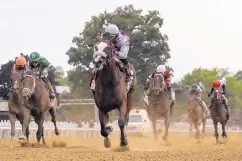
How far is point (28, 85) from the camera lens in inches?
707

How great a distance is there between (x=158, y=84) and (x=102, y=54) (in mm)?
9461

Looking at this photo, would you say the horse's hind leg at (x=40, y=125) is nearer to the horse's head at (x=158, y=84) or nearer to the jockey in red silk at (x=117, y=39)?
the jockey in red silk at (x=117, y=39)

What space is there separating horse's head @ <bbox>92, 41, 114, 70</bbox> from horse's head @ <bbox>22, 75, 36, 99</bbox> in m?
4.66

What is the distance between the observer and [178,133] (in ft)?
151

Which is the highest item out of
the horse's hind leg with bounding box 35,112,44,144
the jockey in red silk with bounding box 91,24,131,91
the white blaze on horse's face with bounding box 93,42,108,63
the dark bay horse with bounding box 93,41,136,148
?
the jockey in red silk with bounding box 91,24,131,91

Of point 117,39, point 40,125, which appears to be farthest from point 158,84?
point 117,39

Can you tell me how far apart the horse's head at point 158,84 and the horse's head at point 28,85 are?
5529 millimetres

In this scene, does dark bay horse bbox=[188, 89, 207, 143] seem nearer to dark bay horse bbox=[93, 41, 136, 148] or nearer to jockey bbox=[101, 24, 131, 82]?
jockey bbox=[101, 24, 131, 82]

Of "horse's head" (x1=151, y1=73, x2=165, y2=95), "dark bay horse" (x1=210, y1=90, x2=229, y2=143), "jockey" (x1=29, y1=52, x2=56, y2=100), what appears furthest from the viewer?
"dark bay horse" (x1=210, y1=90, x2=229, y2=143)

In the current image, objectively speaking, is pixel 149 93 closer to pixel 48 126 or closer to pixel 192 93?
pixel 192 93

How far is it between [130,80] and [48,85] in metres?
5.05

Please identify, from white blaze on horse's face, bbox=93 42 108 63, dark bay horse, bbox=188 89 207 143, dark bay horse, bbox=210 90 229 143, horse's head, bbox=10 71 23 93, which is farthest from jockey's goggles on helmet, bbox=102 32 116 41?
dark bay horse, bbox=188 89 207 143

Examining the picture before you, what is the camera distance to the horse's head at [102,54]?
13.0 meters

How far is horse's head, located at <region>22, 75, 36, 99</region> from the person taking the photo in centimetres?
1760
